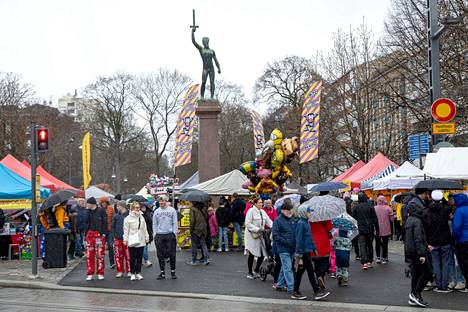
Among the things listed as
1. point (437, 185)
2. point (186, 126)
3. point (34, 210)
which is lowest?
point (34, 210)

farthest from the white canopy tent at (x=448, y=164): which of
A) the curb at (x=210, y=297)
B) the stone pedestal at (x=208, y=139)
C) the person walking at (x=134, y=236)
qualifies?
the stone pedestal at (x=208, y=139)

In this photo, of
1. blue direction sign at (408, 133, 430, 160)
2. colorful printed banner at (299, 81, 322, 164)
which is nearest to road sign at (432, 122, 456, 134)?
blue direction sign at (408, 133, 430, 160)

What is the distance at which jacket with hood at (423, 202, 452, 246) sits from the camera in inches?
431

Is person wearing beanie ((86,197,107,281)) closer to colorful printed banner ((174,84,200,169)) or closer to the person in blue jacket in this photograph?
the person in blue jacket

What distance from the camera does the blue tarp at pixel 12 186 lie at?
18.7 metres

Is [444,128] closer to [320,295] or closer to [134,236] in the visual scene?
[320,295]

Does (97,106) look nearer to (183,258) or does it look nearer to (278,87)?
(278,87)

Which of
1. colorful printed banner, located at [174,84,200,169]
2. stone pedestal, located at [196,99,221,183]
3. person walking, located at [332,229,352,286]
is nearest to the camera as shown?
person walking, located at [332,229,352,286]

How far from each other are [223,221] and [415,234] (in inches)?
399

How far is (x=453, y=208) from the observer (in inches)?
461

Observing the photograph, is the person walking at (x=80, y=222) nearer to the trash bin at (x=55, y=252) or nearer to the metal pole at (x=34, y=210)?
the trash bin at (x=55, y=252)

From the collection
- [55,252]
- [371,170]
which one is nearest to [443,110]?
[55,252]

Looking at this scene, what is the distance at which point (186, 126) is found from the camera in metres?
27.2

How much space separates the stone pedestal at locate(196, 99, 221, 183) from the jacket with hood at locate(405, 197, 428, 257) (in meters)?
16.6
